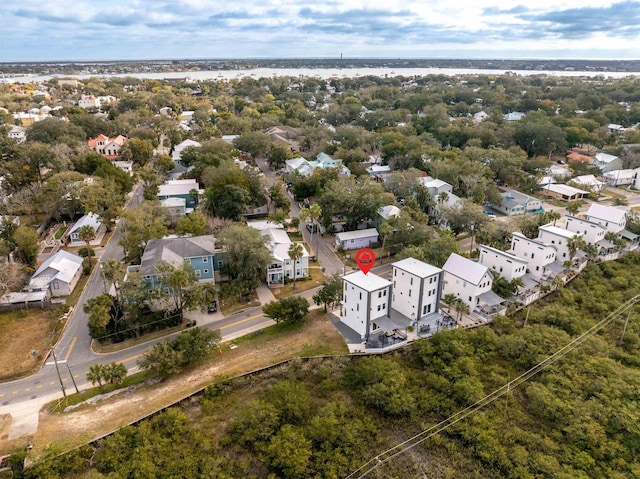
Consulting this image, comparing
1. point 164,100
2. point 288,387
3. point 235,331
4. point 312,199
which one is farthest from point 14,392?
point 164,100

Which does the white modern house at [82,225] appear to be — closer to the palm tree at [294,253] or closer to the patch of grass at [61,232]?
the patch of grass at [61,232]

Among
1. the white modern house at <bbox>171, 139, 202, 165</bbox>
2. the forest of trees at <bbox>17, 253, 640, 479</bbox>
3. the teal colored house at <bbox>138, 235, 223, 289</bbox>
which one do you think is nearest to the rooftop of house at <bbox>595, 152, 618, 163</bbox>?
the forest of trees at <bbox>17, 253, 640, 479</bbox>

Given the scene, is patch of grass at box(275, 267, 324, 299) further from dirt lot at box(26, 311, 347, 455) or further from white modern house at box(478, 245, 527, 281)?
white modern house at box(478, 245, 527, 281)

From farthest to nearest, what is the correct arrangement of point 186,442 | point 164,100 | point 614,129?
1. point 164,100
2. point 614,129
3. point 186,442

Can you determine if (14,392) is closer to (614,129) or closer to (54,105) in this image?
(614,129)

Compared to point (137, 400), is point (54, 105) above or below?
above

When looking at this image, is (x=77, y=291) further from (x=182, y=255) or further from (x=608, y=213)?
(x=608, y=213)
